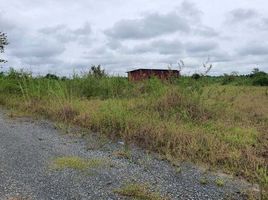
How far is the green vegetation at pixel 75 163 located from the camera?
524cm

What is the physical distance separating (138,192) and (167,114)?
4.57 metres

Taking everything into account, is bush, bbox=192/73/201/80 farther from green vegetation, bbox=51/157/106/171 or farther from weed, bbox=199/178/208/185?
weed, bbox=199/178/208/185

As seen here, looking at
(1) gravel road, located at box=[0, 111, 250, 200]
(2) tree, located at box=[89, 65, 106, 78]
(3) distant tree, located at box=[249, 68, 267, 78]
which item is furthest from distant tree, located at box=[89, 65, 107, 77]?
(3) distant tree, located at box=[249, 68, 267, 78]

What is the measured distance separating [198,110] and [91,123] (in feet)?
8.19

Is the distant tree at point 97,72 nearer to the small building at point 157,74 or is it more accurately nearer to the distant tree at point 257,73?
the small building at point 157,74

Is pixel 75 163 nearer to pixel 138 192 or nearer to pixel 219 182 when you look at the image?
pixel 138 192

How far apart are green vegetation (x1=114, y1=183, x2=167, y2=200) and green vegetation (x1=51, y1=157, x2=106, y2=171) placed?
974mm

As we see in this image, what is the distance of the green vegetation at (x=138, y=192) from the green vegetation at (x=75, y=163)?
3.20 feet

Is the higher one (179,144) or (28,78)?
(28,78)

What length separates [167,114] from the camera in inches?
344

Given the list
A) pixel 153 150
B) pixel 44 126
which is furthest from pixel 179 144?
pixel 44 126

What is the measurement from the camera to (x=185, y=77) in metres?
9.70

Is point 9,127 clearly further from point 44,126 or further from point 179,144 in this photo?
point 179,144

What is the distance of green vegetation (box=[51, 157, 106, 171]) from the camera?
5.24m
